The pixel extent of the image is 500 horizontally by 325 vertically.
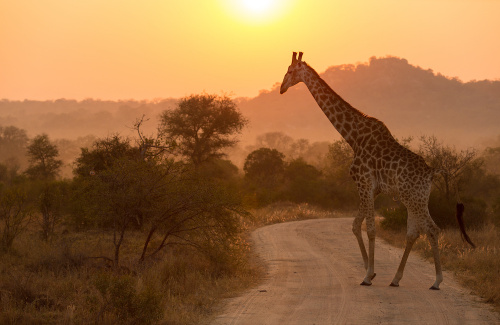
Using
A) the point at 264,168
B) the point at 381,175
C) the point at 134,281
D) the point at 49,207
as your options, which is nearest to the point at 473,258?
the point at 381,175

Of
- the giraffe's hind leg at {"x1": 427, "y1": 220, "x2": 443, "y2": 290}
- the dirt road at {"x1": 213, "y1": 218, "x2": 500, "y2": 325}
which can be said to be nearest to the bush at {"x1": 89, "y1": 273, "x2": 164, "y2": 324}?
the dirt road at {"x1": 213, "y1": 218, "x2": 500, "y2": 325}

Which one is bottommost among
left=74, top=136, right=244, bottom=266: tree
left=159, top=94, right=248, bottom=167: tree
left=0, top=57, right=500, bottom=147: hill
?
left=74, top=136, right=244, bottom=266: tree

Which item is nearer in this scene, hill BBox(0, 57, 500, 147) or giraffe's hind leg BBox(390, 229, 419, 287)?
giraffe's hind leg BBox(390, 229, 419, 287)

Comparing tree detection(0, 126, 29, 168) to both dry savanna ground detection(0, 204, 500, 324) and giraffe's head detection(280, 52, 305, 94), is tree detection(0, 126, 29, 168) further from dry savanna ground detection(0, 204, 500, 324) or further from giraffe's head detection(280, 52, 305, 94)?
giraffe's head detection(280, 52, 305, 94)

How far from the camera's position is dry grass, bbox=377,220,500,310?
1192cm

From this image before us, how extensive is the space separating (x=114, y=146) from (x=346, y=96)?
17585 cm

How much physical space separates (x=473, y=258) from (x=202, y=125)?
26816 mm

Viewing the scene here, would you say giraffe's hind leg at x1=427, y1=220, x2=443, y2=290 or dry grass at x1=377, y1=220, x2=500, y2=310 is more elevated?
giraffe's hind leg at x1=427, y1=220, x2=443, y2=290

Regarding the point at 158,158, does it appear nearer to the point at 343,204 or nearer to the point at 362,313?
the point at 362,313

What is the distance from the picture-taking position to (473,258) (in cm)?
1470

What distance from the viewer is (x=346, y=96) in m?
194

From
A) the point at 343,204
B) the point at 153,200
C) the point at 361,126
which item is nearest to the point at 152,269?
the point at 153,200

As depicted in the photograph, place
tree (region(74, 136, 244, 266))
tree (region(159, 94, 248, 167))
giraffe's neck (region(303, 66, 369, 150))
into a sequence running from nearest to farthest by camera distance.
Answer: giraffe's neck (region(303, 66, 369, 150)) < tree (region(74, 136, 244, 266)) < tree (region(159, 94, 248, 167))

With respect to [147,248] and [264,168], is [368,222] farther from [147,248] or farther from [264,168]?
[264,168]
